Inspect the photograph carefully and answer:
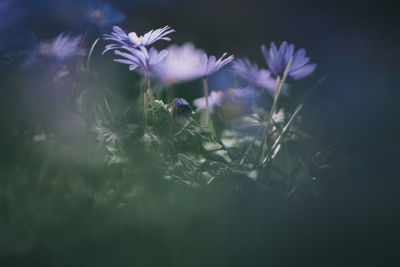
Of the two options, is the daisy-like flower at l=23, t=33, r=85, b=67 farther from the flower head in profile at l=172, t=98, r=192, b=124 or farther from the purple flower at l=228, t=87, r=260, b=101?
the purple flower at l=228, t=87, r=260, b=101

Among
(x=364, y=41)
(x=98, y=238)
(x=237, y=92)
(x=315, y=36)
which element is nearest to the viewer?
(x=98, y=238)

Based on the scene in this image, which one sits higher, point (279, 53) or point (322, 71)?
point (279, 53)

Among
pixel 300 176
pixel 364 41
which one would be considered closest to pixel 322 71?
pixel 364 41

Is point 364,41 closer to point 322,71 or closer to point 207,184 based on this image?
point 322,71

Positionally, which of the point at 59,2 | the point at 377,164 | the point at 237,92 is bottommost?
the point at 377,164

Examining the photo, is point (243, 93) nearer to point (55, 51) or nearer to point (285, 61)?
point (285, 61)

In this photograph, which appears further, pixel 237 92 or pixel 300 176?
pixel 237 92

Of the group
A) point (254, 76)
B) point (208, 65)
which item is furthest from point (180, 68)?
point (254, 76)
